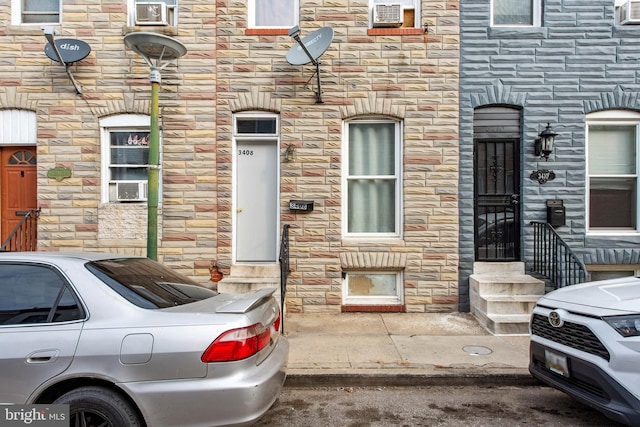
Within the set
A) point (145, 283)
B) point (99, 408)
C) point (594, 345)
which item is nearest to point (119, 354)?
point (99, 408)

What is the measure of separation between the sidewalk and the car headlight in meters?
1.60

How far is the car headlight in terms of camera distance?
296cm

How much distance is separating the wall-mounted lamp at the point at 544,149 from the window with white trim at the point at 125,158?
6.70m

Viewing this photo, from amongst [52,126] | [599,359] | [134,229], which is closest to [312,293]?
[134,229]

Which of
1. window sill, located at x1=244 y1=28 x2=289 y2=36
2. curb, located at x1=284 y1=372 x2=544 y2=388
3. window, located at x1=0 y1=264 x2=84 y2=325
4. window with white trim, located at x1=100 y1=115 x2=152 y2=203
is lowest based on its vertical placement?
curb, located at x1=284 y1=372 x2=544 y2=388

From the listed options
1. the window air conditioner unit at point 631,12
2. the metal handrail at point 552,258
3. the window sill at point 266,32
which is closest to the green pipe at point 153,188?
the window sill at point 266,32

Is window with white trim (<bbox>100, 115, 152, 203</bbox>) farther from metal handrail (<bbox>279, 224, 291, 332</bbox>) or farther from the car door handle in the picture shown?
the car door handle

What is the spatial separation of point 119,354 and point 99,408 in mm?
375

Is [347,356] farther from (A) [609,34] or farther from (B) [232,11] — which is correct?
(A) [609,34]

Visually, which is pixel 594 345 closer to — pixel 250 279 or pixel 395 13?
pixel 250 279

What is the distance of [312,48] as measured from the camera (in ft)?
20.5

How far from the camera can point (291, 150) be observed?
6723 millimetres

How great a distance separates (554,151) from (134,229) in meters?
7.33

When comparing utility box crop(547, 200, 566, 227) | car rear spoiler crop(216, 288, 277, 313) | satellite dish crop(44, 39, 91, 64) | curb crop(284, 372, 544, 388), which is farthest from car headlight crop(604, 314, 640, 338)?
satellite dish crop(44, 39, 91, 64)
